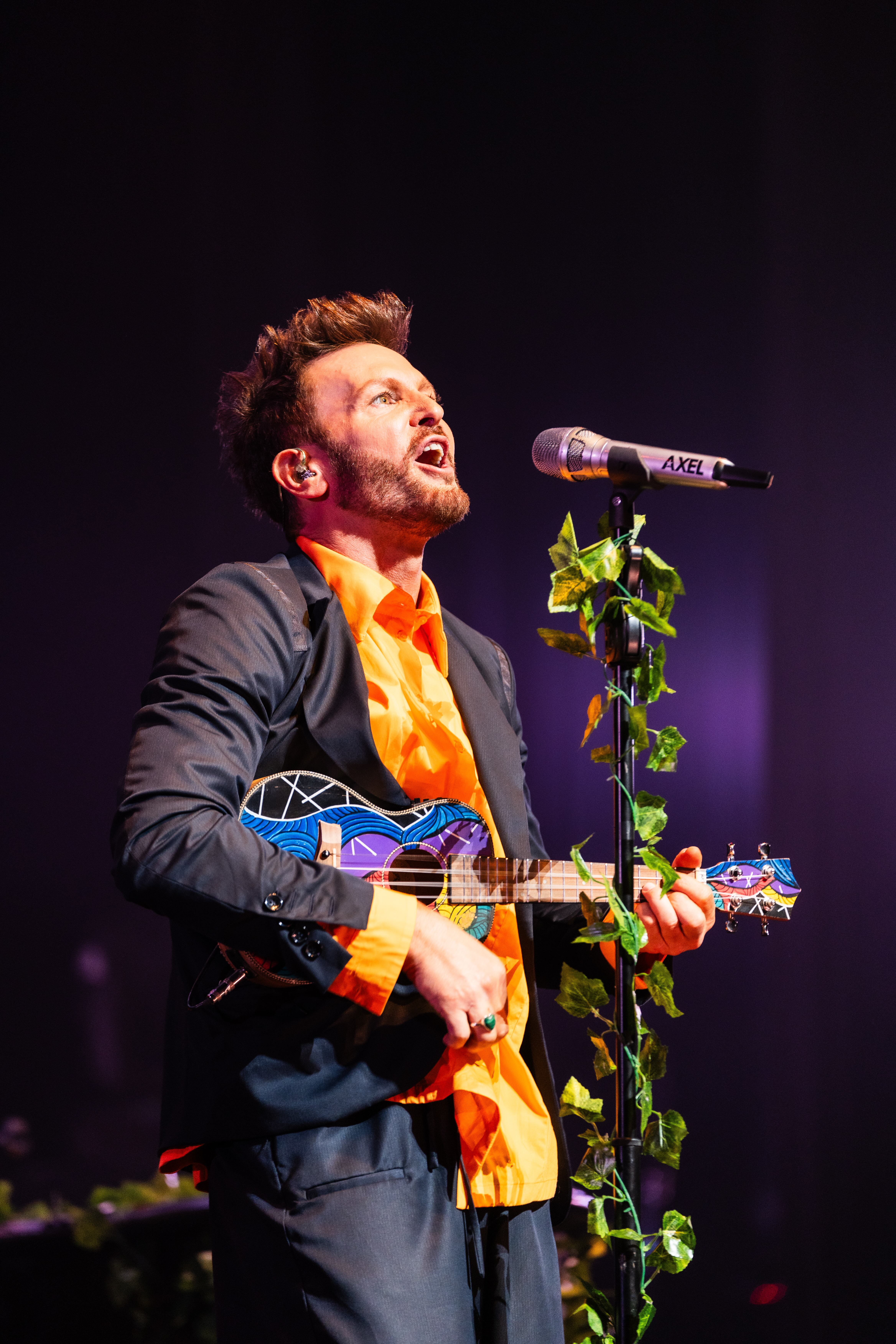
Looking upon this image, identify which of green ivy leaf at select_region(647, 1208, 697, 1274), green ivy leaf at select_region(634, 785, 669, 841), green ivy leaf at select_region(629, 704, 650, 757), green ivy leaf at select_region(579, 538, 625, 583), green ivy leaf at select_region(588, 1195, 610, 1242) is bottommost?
Answer: green ivy leaf at select_region(647, 1208, 697, 1274)

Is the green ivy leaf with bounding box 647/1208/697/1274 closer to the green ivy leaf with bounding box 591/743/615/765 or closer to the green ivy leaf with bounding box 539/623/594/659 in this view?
the green ivy leaf with bounding box 591/743/615/765

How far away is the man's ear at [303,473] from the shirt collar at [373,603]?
0.12 metres

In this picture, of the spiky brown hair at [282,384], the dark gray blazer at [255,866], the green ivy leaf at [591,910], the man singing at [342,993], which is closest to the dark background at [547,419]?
the spiky brown hair at [282,384]

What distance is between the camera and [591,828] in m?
2.96

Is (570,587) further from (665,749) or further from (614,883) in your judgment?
(614,883)

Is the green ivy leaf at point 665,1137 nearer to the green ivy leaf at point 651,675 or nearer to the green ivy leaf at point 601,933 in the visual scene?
the green ivy leaf at point 601,933

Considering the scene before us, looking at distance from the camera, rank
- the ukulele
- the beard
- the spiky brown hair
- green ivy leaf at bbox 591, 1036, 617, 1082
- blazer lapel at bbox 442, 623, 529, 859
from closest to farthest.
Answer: green ivy leaf at bbox 591, 1036, 617, 1082, the ukulele, blazer lapel at bbox 442, 623, 529, 859, the beard, the spiky brown hair

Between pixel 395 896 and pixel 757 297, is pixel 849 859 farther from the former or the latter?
pixel 395 896

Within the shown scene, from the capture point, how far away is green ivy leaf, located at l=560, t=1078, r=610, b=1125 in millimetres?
1431

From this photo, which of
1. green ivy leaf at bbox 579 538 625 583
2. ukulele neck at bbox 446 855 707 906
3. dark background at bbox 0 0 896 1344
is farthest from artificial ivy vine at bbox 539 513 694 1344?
dark background at bbox 0 0 896 1344

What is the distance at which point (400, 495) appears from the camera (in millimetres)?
1942

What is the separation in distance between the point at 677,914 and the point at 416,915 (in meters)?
0.48

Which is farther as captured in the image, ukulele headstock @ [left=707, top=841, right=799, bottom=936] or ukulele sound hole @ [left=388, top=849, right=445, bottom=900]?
ukulele headstock @ [left=707, top=841, right=799, bottom=936]

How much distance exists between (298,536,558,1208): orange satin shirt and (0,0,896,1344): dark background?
3.75ft
